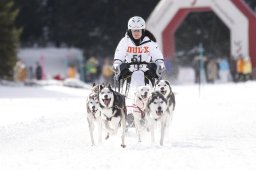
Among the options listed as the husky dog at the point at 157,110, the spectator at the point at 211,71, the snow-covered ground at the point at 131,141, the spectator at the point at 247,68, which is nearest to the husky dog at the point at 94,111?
the snow-covered ground at the point at 131,141

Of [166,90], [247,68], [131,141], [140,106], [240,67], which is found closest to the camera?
[131,141]

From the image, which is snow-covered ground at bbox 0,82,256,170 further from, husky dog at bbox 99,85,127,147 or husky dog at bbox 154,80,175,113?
husky dog at bbox 154,80,175,113

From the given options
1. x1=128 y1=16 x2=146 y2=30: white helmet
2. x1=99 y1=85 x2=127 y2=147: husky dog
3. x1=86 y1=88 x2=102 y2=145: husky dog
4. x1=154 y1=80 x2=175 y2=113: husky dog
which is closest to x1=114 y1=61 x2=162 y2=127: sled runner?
x1=154 y1=80 x2=175 y2=113: husky dog

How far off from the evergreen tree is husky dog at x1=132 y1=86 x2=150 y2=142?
23.2 metres

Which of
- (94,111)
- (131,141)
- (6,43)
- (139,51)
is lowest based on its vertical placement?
(131,141)

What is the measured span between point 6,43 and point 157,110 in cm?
2484

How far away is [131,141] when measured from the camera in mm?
9711

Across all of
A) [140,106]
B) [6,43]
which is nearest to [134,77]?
[140,106]

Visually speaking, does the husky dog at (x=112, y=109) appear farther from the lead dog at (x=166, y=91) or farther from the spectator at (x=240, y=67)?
the spectator at (x=240, y=67)

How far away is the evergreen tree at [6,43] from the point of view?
1270 inches

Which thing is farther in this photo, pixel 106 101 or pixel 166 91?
pixel 166 91

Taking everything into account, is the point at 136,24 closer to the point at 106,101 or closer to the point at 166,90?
the point at 166,90

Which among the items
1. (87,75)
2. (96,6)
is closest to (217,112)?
(87,75)

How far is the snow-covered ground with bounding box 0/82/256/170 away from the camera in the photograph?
7441 mm
